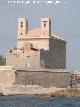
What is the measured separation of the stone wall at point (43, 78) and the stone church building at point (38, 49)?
5654mm

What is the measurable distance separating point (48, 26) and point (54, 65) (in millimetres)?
6536

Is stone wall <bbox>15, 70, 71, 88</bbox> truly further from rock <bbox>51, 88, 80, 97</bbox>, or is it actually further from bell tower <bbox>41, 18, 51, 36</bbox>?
bell tower <bbox>41, 18, 51, 36</bbox>

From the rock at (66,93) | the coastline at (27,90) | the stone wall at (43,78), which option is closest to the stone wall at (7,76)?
the stone wall at (43,78)

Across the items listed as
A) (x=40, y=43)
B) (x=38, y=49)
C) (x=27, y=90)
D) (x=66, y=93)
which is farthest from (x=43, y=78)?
(x=40, y=43)

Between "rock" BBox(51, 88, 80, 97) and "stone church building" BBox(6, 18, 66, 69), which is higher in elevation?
"stone church building" BBox(6, 18, 66, 69)

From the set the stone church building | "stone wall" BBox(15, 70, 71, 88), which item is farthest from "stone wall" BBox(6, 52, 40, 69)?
"stone wall" BBox(15, 70, 71, 88)

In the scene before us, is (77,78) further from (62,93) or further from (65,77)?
(62,93)

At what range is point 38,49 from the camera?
93.1m

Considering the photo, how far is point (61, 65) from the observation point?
311 feet

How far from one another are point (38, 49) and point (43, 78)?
1427 cm

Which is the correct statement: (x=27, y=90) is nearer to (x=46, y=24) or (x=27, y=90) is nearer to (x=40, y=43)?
(x=40, y=43)

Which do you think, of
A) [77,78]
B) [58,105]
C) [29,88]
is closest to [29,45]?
[77,78]

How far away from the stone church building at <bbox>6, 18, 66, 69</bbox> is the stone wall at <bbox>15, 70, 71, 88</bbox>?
5654 millimetres

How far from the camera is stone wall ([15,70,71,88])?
255ft
